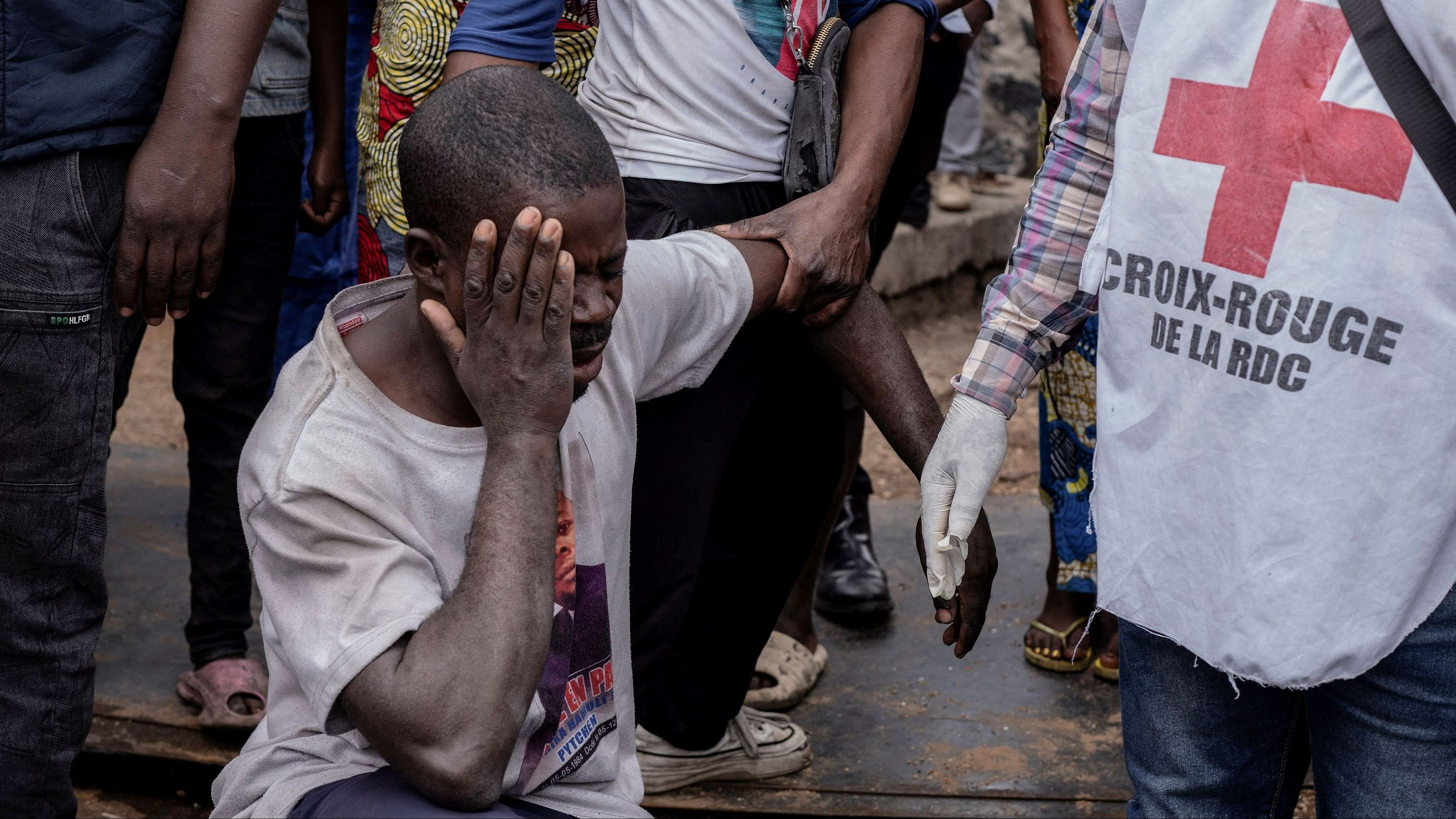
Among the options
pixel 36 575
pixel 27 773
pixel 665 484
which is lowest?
pixel 27 773

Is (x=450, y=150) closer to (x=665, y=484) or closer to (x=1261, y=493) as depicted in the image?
(x=665, y=484)

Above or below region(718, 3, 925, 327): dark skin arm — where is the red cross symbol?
above

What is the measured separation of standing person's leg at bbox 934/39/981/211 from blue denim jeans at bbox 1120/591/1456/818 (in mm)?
5063

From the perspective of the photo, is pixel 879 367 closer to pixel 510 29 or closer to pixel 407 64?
pixel 510 29

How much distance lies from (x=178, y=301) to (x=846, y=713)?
1.62 meters

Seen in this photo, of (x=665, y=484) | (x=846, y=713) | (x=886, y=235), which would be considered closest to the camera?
(x=665, y=484)

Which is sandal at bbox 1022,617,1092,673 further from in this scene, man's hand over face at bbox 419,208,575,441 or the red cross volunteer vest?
man's hand over face at bbox 419,208,575,441

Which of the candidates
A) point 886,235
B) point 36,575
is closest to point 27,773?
point 36,575

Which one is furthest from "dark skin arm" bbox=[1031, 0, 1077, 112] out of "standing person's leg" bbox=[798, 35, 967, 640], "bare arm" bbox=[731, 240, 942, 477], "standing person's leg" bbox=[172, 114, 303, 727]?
"standing person's leg" bbox=[172, 114, 303, 727]

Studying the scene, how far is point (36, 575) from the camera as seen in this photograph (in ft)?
6.66

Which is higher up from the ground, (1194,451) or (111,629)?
(1194,451)

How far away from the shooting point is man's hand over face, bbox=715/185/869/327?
2.06 metres

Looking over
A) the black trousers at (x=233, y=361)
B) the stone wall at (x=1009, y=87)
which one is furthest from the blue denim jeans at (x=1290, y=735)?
the stone wall at (x=1009, y=87)

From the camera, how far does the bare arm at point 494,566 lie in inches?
55.4
